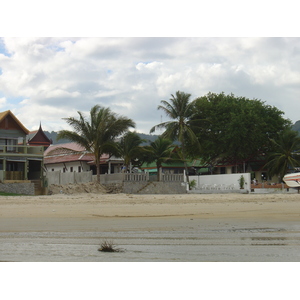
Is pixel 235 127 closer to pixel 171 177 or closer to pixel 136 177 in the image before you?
pixel 171 177

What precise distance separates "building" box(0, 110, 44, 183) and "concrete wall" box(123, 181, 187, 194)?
22.1 feet

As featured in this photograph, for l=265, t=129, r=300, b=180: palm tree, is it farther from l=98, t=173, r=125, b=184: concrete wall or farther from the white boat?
l=98, t=173, r=125, b=184: concrete wall

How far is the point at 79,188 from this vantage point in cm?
3209

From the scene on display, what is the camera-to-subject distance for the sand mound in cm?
3147

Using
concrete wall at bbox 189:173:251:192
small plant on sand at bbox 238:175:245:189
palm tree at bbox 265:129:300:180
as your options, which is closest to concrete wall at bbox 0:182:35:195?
concrete wall at bbox 189:173:251:192

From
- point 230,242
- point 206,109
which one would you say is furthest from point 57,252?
point 206,109

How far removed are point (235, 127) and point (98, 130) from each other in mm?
16131

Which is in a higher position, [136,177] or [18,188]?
[136,177]

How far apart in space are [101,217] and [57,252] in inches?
228

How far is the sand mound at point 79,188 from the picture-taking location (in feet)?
103

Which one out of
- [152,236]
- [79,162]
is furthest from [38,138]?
[152,236]

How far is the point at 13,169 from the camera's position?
111 ft

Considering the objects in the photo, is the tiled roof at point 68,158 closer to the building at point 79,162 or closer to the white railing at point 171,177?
the building at point 79,162
